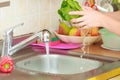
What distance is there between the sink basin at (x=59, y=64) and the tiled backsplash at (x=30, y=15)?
197 millimetres

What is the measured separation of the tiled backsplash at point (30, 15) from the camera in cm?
182

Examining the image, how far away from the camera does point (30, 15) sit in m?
1.96

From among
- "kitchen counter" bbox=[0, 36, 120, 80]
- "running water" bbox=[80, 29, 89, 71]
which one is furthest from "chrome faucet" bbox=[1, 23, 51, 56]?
"running water" bbox=[80, 29, 89, 71]

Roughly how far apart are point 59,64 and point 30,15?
318 millimetres

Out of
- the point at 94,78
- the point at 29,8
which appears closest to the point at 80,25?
the point at 94,78

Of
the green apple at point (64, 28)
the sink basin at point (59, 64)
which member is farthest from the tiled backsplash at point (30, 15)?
the sink basin at point (59, 64)

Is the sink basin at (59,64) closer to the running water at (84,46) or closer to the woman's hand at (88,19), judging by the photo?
the running water at (84,46)

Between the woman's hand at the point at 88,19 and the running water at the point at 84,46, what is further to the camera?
the running water at the point at 84,46

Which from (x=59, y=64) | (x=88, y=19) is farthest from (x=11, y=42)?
(x=88, y=19)

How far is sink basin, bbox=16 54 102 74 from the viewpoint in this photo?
176 cm

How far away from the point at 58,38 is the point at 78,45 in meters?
0.15

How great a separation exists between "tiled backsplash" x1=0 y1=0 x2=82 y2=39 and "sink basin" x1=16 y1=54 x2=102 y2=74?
0.20 metres

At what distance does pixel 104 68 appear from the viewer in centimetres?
156

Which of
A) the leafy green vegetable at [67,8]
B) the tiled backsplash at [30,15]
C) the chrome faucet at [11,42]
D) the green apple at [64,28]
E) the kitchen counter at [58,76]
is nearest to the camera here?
the kitchen counter at [58,76]
